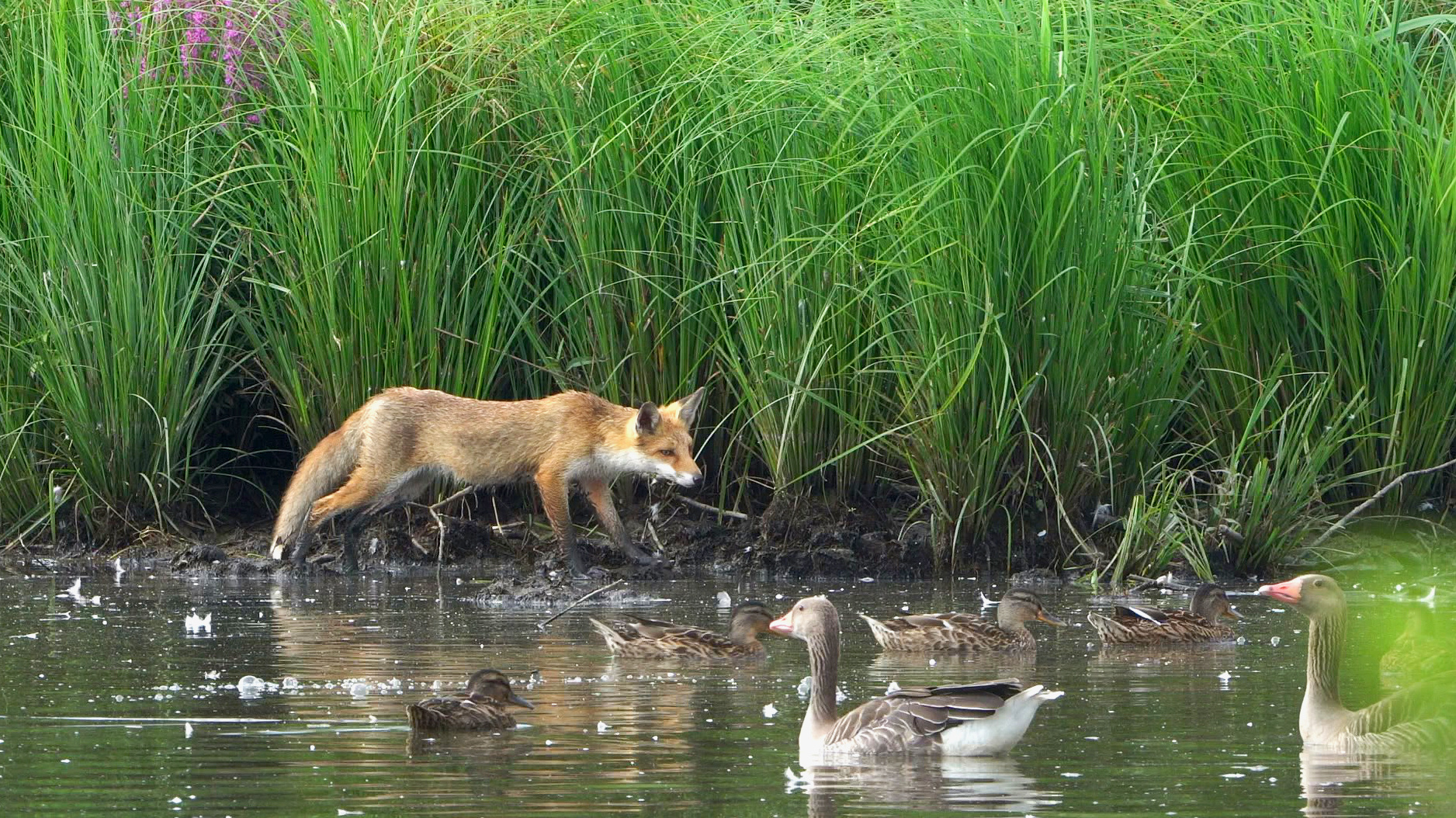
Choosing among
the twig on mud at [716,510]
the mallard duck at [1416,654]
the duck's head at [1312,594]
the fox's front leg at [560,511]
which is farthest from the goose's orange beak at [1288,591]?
the fox's front leg at [560,511]

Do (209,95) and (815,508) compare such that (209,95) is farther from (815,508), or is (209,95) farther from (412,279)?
(815,508)

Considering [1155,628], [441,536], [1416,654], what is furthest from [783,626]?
[441,536]

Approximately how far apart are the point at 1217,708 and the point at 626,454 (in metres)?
5.28

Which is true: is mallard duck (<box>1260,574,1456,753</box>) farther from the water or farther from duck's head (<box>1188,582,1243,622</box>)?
duck's head (<box>1188,582,1243,622</box>)

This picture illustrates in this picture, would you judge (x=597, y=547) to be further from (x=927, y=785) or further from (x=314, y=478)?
(x=927, y=785)

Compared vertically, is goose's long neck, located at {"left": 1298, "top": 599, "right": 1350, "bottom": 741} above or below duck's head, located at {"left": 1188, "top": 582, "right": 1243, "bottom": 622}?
above

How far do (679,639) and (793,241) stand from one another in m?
2.97

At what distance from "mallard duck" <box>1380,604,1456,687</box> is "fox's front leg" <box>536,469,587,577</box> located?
479 centimetres

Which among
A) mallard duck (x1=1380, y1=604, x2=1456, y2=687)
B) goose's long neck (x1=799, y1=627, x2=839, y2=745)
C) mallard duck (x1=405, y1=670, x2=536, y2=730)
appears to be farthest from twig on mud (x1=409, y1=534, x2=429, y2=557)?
mallard duck (x1=1380, y1=604, x2=1456, y2=687)

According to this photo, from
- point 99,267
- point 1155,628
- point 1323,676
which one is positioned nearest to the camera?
point 1323,676

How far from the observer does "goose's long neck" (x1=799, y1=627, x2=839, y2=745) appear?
24.4ft

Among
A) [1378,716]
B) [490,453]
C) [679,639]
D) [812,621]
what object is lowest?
[679,639]

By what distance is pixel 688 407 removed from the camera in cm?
1248

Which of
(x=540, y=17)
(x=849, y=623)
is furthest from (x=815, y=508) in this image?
(x=540, y=17)
